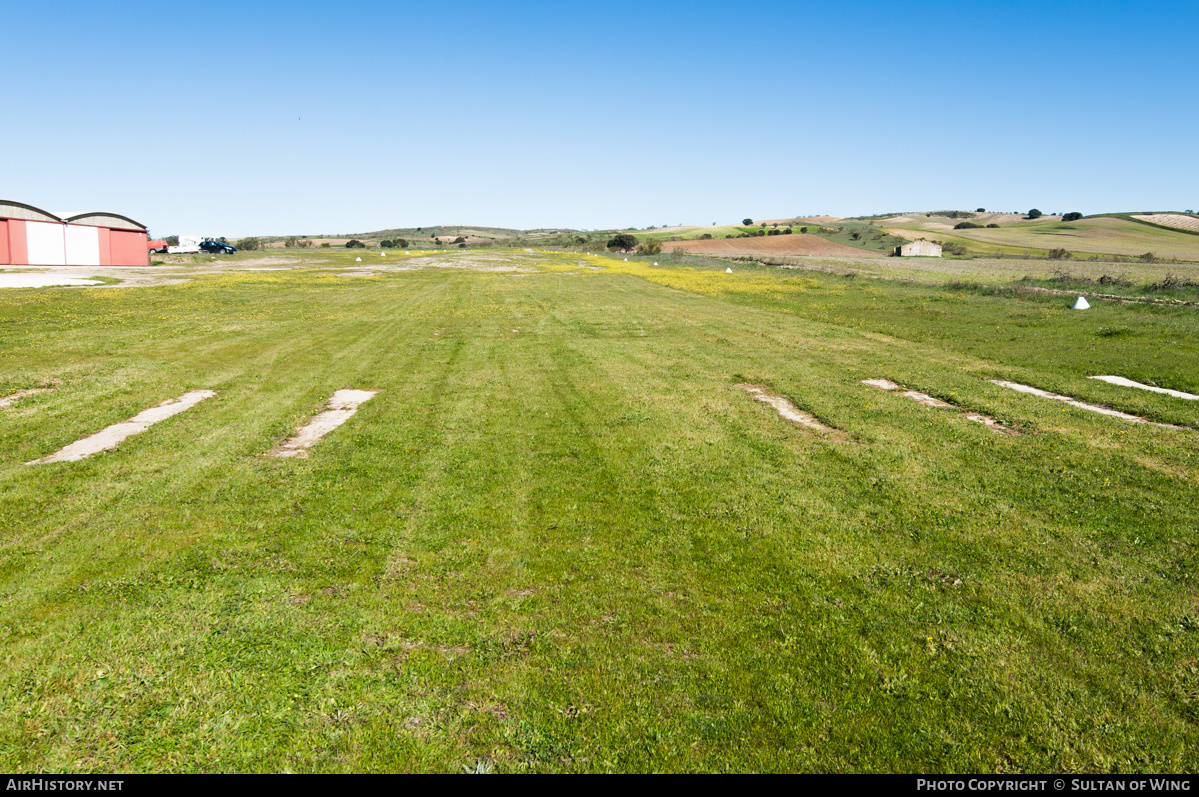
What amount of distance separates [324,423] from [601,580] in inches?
290

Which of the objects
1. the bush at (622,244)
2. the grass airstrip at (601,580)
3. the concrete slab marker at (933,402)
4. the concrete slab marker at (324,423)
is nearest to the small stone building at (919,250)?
the bush at (622,244)

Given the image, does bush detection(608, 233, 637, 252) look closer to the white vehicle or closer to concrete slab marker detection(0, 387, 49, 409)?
the white vehicle

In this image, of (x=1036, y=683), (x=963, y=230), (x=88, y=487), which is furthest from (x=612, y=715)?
(x=963, y=230)

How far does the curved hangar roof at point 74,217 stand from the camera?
54.0m

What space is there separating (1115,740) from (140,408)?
14562 mm

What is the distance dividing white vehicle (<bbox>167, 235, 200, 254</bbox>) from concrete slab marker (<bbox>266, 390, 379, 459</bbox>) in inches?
3854

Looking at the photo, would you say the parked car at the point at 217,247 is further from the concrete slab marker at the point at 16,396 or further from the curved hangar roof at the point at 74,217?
the concrete slab marker at the point at 16,396

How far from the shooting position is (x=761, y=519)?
710 cm

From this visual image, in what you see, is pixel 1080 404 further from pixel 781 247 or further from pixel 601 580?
pixel 781 247

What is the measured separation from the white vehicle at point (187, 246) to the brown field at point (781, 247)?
75843 millimetres

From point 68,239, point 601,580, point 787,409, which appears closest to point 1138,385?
point 787,409

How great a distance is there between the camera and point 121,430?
10453 millimetres

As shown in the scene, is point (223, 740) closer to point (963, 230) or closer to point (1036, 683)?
point (1036, 683)
